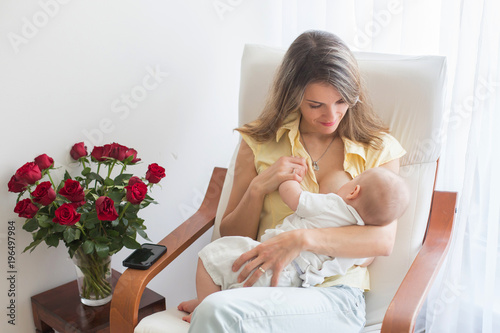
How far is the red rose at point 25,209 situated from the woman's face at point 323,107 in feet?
2.89

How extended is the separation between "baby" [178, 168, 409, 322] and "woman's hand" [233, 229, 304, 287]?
21mm

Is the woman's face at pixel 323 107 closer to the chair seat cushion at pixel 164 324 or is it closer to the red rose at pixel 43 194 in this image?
the chair seat cushion at pixel 164 324

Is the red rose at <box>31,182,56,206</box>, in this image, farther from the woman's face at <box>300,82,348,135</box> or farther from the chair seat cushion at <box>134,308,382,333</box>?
the woman's face at <box>300,82,348,135</box>

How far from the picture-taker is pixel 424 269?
1.41 metres

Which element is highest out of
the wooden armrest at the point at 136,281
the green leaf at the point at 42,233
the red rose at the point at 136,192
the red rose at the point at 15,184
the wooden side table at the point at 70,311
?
the red rose at the point at 15,184

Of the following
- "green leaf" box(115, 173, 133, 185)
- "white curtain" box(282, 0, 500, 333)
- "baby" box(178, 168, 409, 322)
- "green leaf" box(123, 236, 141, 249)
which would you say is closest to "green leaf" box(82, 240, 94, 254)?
"green leaf" box(123, 236, 141, 249)

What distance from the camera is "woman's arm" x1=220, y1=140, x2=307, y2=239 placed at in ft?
5.20

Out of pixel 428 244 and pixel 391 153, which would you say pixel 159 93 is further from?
pixel 428 244

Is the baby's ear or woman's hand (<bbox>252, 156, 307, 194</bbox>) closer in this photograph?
the baby's ear

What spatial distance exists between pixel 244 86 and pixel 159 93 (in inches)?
13.7

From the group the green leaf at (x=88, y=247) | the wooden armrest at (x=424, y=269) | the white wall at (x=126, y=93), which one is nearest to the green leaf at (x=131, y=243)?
the green leaf at (x=88, y=247)

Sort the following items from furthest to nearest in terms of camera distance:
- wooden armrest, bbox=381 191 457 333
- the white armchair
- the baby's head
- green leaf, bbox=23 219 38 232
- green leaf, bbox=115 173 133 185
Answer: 1. green leaf, bbox=115 173 133 185
2. green leaf, bbox=23 219 38 232
3. the white armchair
4. the baby's head
5. wooden armrest, bbox=381 191 457 333

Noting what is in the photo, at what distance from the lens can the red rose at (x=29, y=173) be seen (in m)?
1.52

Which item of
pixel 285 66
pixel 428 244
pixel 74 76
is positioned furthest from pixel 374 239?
pixel 74 76
